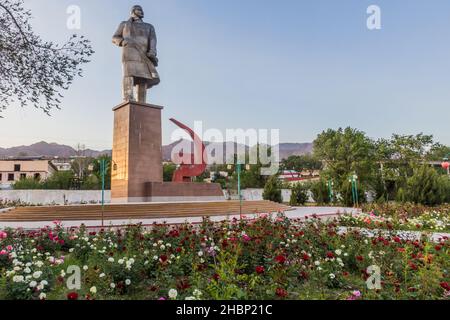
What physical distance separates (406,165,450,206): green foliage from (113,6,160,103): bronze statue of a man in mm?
16052

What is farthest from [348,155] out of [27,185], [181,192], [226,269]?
[27,185]

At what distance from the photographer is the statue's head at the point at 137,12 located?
19955mm

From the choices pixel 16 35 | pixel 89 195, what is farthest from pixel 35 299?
pixel 89 195

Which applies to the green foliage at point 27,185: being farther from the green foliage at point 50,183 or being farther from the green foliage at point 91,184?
the green foliage at point 91,184

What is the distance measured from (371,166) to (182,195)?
26.3 meters

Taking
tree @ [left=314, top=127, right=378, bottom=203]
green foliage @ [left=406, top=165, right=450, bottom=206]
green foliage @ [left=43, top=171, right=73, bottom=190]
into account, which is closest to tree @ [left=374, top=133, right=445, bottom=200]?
tree @ [left=314, top=127, right=378, bottom=203]

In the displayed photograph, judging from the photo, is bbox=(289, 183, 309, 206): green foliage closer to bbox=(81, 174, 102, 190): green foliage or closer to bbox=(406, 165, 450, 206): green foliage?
bbox=(406, 165, 450, 206): green foliage

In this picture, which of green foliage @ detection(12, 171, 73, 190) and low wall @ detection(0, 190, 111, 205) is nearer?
low wall @ detection(0, 190, 111, 205)

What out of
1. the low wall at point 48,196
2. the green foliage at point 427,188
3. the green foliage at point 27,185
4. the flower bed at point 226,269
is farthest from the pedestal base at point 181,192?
the green foliage at point 27,185

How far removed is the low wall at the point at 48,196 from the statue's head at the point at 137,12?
1988cm

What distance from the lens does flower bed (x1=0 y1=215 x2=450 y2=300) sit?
3375mm

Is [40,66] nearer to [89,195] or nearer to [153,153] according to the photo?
[153,153]

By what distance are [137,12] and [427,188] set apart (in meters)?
19.6
